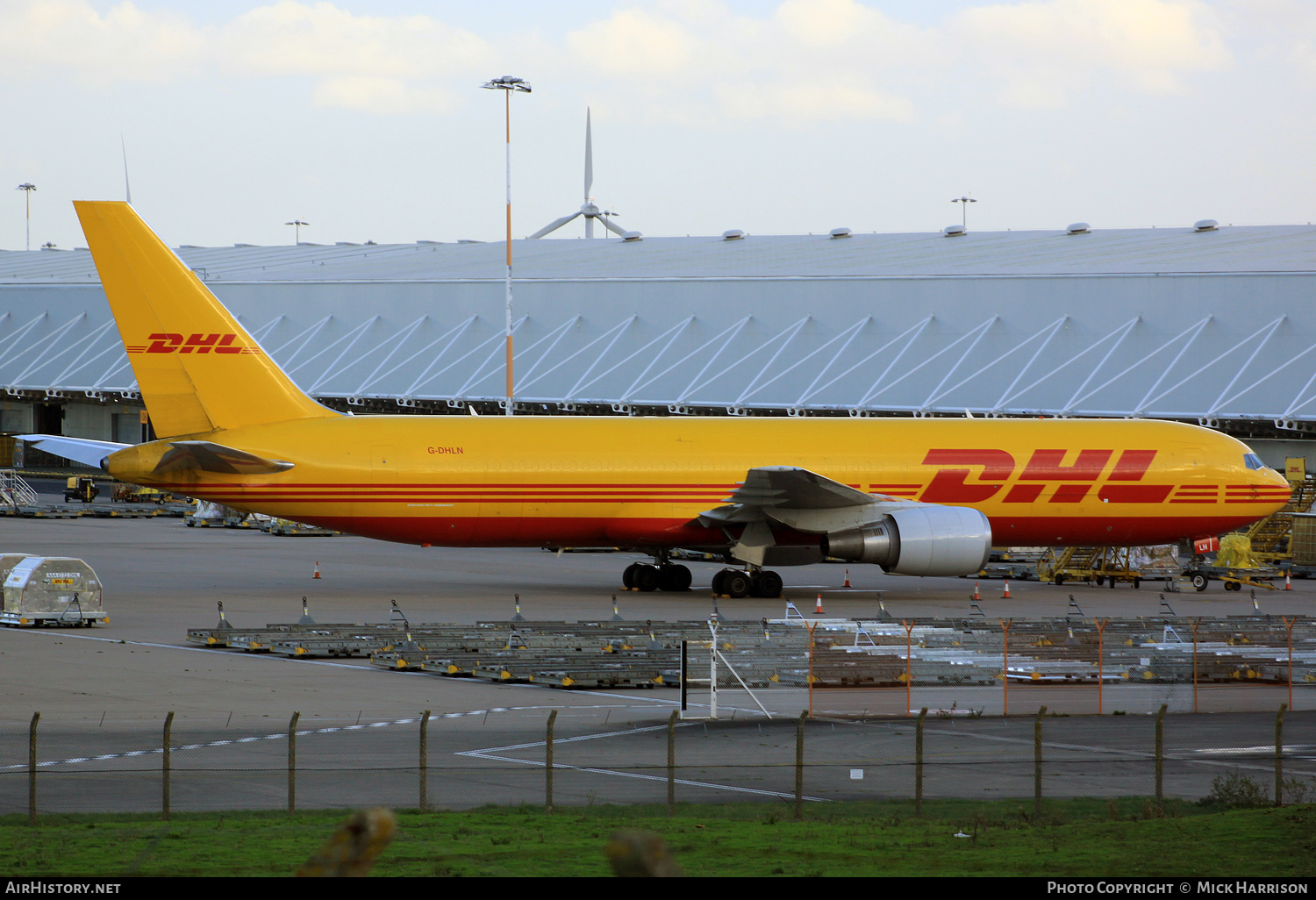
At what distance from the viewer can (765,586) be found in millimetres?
32094

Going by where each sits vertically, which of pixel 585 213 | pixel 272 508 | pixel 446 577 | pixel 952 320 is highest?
pixel 585 213

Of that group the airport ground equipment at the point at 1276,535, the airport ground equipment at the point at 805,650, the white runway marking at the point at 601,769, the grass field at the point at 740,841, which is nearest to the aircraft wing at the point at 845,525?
the airport ground equipment at the point at 805,650

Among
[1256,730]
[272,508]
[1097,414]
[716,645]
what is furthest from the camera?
[1097,414]

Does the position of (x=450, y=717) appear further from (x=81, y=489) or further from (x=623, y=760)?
(x=81, y=489)

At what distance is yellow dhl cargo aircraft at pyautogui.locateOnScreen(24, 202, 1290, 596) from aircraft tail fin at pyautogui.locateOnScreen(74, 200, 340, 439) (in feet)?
0.13

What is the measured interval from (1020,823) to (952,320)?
4835cm

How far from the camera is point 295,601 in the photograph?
100 ft

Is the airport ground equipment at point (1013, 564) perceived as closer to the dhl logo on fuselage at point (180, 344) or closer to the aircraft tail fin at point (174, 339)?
the aircraft tail fin at point (174, 339)

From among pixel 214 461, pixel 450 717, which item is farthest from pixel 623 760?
pixel 214 461

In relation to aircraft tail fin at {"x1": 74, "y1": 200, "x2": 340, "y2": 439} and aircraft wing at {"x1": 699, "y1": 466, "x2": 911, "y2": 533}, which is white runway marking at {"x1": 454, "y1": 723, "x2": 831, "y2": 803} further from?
aircraft tail fin at {"x1": 74, "y1": 200, "x2": 340, "y2": 439}

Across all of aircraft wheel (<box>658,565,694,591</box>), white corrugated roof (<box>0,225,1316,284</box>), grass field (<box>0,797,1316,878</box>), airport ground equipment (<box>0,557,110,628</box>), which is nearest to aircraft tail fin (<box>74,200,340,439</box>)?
airport ground equipment (<box>0,557,110,628</box>)

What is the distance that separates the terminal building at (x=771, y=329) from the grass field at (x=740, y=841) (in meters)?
40.1
